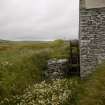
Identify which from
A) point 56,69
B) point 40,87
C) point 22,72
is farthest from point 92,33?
point 22,72

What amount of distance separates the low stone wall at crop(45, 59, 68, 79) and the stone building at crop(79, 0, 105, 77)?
6.58 ft

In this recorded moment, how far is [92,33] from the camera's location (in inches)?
573

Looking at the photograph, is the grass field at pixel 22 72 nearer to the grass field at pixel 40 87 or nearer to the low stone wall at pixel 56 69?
the grass field at pixel 40 87

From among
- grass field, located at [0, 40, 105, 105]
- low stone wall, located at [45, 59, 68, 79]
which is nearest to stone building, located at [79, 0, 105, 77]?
grass field, located at [0, 40, 105, 105]

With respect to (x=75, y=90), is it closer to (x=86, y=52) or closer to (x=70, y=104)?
(x=70, y=104)

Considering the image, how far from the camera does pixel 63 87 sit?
14.0 metres

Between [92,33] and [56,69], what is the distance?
3.16 meters

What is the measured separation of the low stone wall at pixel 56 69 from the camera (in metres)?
16.3

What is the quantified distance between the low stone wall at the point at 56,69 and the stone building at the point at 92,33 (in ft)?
6.58

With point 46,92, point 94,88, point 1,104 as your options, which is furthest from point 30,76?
point 94,88

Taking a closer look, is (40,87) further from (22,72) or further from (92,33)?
(92,33)

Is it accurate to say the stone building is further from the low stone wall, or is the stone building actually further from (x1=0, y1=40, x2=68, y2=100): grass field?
(x1=0, y1=40, x2=68, y2=100): grass field

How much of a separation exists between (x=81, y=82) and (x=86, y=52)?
1461mm

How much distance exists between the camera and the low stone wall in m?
16.3
